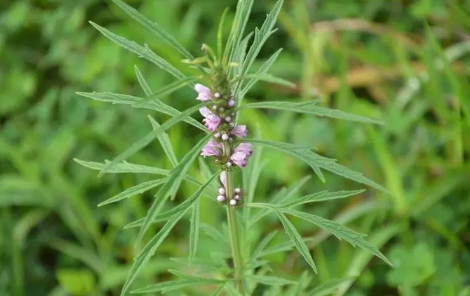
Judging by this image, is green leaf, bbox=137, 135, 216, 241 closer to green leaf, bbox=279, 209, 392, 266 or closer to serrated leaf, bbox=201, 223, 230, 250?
green leaf, bbox=279, 209, 392, 266

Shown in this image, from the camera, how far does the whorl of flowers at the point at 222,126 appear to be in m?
0.74

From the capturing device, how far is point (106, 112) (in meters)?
2.05

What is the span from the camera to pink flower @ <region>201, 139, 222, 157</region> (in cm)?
79

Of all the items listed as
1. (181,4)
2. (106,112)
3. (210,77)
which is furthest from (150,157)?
(210,77)

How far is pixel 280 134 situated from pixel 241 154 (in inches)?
40.6

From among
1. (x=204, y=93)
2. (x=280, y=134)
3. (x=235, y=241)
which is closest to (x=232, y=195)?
(x=235, y=241)

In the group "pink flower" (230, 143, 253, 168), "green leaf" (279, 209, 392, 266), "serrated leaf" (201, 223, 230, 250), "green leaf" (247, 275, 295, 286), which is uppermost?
"pink flower" (230, 143, 253, 168)

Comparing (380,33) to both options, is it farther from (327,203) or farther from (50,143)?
(50,143)

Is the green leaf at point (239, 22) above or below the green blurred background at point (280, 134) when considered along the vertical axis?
below

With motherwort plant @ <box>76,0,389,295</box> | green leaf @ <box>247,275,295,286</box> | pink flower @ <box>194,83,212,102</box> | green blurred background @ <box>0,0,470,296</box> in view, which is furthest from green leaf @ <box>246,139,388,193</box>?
green blurred background @ <box>0,0,470,296</box>

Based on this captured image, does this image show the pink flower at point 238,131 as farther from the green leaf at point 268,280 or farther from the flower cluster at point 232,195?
the green leaf at point 268,280

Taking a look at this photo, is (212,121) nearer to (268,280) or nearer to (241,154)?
(241,154)

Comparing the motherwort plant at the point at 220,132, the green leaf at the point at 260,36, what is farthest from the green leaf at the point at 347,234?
the green leaf at the point at 260,36

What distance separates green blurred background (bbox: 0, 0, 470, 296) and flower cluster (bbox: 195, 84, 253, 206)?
771 millimetres
